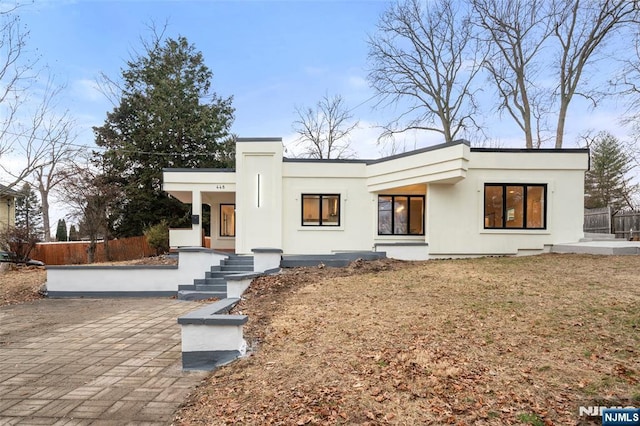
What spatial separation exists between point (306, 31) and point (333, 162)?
6.22 m

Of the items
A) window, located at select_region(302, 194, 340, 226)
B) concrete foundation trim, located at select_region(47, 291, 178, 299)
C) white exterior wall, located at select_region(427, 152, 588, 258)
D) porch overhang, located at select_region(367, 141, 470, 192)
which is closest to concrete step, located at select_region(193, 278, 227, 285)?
concrete foundation trim, located at select_region(47, 291, 178, 299)

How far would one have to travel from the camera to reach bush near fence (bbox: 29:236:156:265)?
17156 mm

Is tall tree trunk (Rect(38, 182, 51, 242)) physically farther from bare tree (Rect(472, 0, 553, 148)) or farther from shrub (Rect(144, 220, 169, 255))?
bare tree (Rect(472, 0, 553, 148))

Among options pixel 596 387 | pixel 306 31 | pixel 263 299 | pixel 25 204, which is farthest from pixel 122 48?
pixel 596 387

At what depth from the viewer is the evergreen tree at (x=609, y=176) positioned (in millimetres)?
27016

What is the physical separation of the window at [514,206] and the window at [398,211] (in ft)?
8.09

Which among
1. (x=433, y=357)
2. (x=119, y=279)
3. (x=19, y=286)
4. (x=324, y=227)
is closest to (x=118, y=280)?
(x=119, y=279)

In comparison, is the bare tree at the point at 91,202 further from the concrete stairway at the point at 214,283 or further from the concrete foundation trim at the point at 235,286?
the concrete foundation trim at the point at 235,286

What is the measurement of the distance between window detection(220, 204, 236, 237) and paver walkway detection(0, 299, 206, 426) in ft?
32.6

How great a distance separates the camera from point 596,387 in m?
2.97

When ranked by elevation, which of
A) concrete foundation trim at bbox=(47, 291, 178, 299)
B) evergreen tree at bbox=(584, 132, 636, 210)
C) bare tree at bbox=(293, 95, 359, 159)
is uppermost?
bare tree at bbox=(293, 95, 359, 159)

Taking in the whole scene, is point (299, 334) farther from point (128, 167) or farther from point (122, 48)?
point (122, 48)

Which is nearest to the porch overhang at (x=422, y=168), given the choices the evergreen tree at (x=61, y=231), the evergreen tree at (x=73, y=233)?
the evergreen tree at (x=73, y=233)

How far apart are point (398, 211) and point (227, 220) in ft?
29.2
